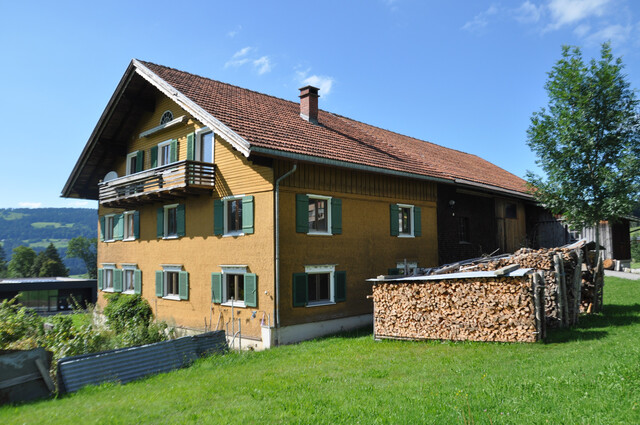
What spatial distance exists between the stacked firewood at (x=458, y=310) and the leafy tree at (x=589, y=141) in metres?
6.79

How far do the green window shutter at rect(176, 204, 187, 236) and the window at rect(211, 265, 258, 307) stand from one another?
8.53ft

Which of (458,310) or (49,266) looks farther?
(49,266)

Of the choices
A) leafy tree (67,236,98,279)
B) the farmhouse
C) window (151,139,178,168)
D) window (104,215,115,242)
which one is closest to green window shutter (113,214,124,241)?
the farmhouse

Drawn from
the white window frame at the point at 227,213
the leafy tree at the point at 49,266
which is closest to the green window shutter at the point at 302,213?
the white window frame at the point at 227,213

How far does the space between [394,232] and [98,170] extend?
15003 millimetres

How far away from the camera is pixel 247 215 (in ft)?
49.3

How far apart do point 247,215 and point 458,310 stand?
708 cm

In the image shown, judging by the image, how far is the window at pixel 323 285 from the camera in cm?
1495

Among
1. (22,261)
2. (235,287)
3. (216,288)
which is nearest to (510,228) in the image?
(235,287)

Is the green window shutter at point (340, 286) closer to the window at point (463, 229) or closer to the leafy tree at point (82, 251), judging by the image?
the window at point (463, 229)

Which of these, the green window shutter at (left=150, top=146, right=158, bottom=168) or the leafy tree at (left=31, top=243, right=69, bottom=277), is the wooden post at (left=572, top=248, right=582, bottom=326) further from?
the leafy tree at (left=31, top=243, right=69, bottom=277)

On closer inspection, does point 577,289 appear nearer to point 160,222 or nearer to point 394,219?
point 394,219

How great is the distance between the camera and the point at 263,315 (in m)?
14.3

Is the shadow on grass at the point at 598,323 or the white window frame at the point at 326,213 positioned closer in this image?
the shadow on grass at the point at 598,323
